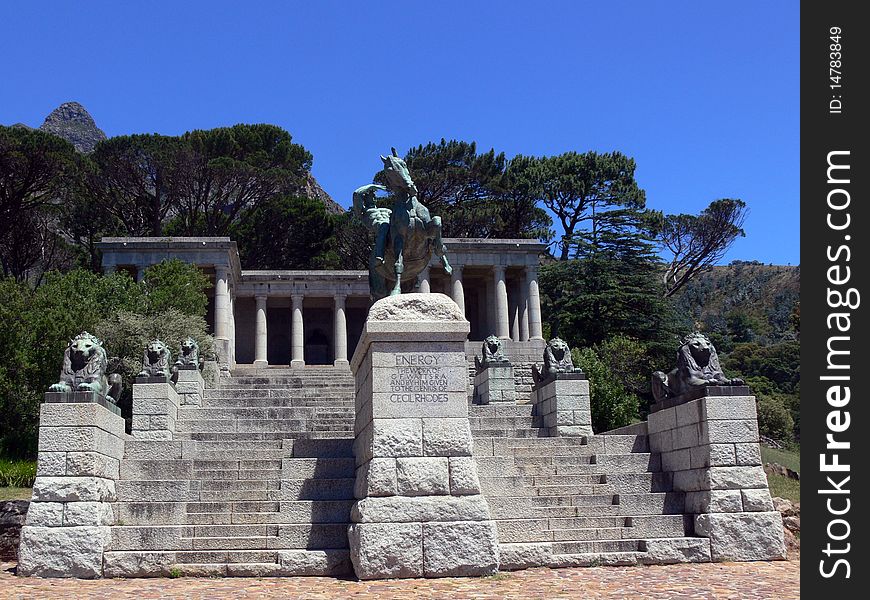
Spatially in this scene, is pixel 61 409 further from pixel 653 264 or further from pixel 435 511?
pixel 653 264

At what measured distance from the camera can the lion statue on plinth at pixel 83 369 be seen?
438 inches

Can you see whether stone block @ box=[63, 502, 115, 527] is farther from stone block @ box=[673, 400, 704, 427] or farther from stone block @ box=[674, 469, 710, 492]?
stone block @ box=[673, 400, 704, 427]

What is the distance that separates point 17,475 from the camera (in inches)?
664

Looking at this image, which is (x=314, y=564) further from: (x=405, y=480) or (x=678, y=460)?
(x=678, y=460)

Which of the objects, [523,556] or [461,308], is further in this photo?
[461,308]

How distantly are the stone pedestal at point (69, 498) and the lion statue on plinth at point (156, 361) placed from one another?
458 cm

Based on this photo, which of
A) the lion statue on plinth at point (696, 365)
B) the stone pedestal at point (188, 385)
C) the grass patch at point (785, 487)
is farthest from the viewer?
the stone pedestal at point (188, 385)

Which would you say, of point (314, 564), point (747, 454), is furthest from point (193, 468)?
point (747, 454)

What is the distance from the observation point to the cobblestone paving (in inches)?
317

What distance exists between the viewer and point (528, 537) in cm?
1035

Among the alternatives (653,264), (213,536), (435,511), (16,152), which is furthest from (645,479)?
(16,152)

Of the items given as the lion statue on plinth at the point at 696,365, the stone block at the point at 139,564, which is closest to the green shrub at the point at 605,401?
the lion statue on plinth at the point at 696,365

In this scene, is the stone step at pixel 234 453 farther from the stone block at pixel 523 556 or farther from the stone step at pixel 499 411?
the stone block at pixel 523 556

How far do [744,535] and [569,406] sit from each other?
4.91 m
